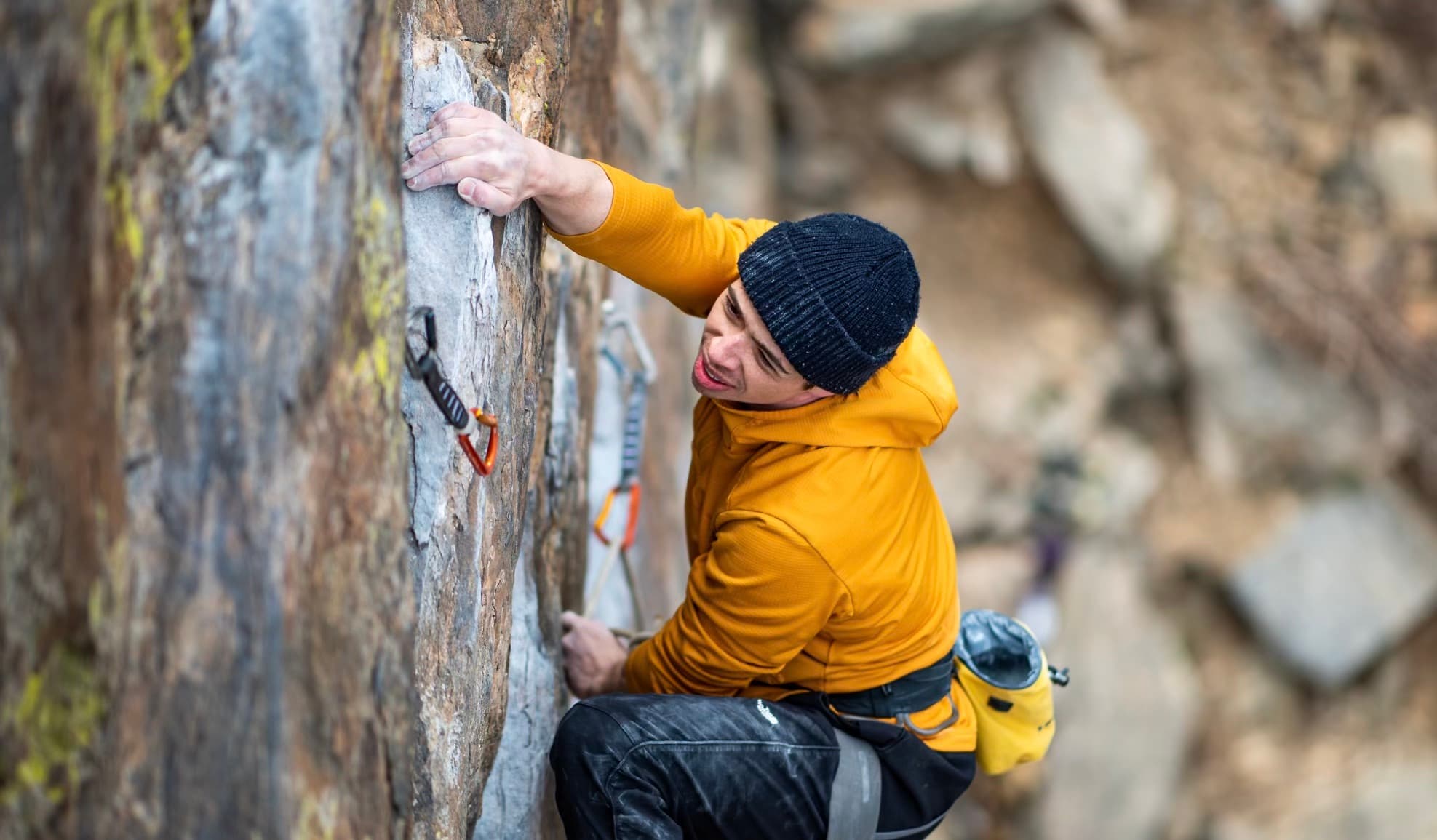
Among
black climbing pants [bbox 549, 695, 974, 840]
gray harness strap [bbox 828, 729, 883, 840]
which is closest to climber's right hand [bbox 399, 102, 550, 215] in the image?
black climbing pants [bbox 549, 695, 974, 840]

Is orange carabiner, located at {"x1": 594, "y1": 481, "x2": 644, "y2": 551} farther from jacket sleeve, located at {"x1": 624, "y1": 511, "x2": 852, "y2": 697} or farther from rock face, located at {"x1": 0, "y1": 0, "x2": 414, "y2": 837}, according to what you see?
rock face, located at {"x1": 0, "y1": 0, "x2": 414, "y2": 837}

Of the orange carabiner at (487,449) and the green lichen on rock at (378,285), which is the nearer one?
the green lichen on rock at (378,285)

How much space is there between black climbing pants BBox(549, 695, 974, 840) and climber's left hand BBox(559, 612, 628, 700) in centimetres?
36

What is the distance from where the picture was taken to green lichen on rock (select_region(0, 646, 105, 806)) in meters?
1.51

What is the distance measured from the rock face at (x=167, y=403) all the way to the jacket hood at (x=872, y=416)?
94 cm

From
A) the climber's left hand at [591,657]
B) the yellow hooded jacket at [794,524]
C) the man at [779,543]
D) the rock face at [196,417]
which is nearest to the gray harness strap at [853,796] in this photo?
the man at [779,543]

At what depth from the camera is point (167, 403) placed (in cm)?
154

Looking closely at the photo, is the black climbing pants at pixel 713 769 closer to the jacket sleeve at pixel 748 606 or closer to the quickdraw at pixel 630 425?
the jacket sleeve at pixel 748 606

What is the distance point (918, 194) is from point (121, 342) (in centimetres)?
763

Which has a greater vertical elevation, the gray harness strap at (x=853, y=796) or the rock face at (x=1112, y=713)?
the gray harness strap at (x=853, y=796)

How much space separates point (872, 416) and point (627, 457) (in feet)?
4.19

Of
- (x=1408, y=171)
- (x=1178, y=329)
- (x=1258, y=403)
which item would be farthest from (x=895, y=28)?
(x=1408, y=171)

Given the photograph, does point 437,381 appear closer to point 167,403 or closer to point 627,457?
point 167,403

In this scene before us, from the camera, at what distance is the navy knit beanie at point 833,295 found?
2.20m
